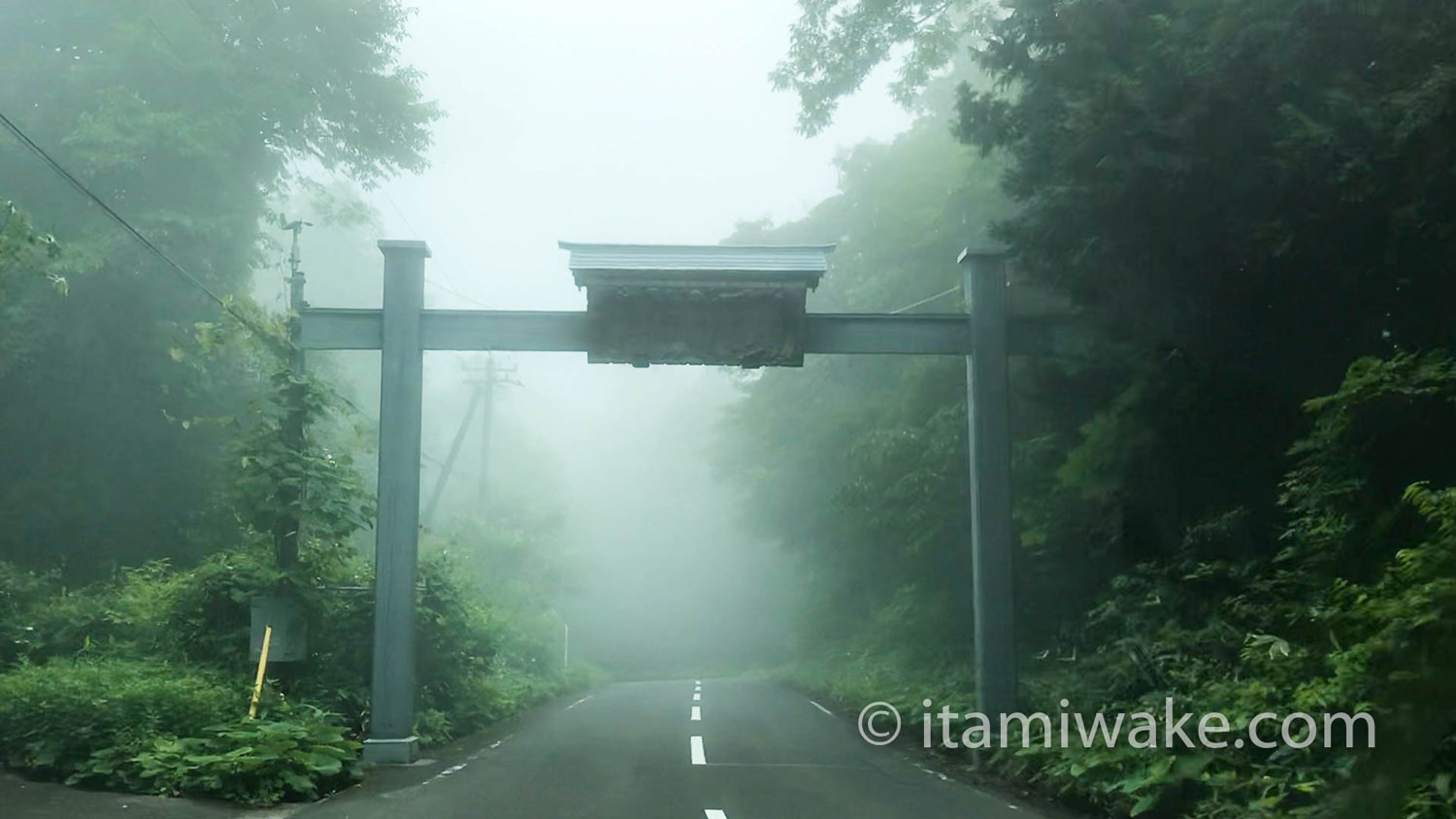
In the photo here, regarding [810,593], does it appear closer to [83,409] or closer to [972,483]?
[83,409]

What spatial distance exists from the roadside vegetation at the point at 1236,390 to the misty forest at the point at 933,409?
1.8 inches

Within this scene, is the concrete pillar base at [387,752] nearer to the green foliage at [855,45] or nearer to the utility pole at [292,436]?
the utility pole at [292,436]

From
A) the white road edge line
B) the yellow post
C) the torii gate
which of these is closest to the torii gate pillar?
the torii gate

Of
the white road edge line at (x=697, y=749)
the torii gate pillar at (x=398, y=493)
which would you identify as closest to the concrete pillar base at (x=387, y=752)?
the torii gate pillar at (x=398, y=493)

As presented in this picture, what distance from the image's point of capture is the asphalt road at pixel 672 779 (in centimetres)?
1095

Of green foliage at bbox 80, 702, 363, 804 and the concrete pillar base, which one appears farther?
the concrete pillar base

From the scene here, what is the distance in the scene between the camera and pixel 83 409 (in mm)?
26500

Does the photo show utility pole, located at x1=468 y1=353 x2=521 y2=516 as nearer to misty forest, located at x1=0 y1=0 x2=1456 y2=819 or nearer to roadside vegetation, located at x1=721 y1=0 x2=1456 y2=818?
misty forest, located at x1=0 y1=0 x2=1456 y2=819

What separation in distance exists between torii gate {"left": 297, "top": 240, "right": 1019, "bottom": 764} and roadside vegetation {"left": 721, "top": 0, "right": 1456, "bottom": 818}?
947mm

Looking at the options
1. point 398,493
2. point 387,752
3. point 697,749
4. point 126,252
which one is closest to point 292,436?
point 398,493

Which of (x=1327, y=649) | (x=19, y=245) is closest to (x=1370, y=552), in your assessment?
(x=1327, y=649)

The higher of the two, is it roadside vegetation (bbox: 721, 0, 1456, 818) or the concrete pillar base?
roadside vegetation (bbox: 721, 0, 1456, 818)

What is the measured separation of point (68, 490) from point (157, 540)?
1984 millimetres

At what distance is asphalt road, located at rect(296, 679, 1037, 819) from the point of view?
11.0 m
